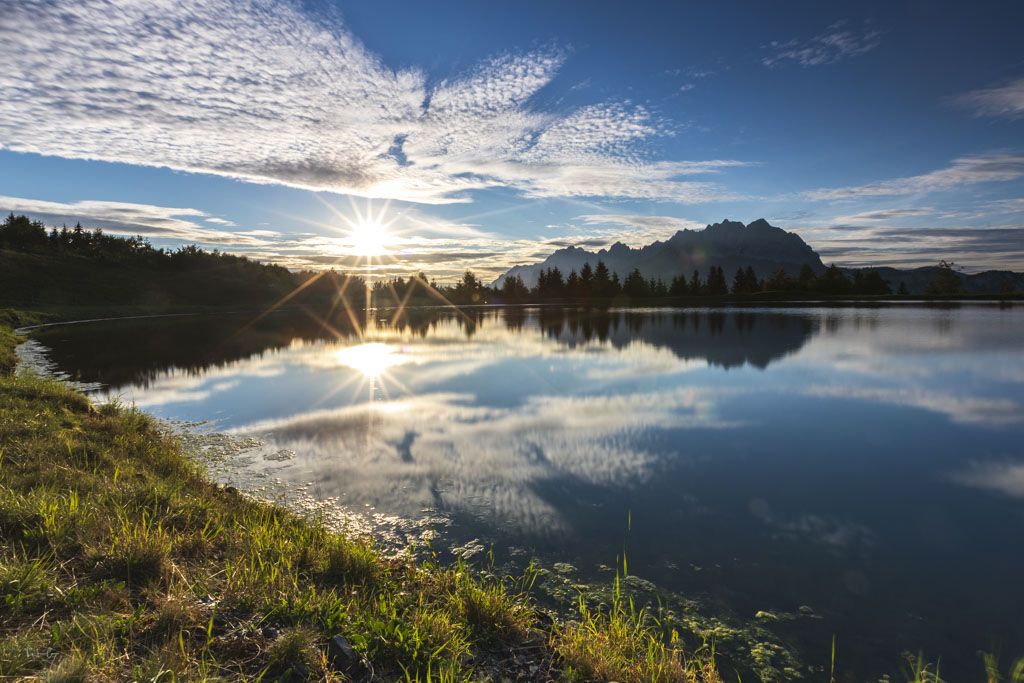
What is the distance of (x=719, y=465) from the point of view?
1486 centimetres

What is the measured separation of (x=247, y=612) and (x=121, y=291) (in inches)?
7559

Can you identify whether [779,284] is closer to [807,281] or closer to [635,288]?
[807,281]

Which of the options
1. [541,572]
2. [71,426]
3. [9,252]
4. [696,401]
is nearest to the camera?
[541,572]

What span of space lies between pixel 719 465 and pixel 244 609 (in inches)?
518

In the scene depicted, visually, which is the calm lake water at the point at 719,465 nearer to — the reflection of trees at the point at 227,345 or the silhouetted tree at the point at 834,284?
the reflection of trees at the point at 227,345

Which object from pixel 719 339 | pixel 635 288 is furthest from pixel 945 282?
pixel 719 339

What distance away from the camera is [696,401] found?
23.1 m

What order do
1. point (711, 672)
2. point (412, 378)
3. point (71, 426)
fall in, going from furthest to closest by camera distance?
1. point (412, 378)
2. point (71, 426)
3. point (711, 672)

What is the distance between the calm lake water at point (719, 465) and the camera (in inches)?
333

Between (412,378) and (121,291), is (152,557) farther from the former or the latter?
(121,291)

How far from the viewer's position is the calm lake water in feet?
27.8

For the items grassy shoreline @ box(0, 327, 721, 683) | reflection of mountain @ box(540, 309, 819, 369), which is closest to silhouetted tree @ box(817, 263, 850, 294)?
reflection of mountain @ box(540, 309, 819, 369)

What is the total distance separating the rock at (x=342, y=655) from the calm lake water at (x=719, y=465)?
4734 millimetres

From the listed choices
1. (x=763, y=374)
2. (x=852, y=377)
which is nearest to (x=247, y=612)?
(x=763, y=374)
